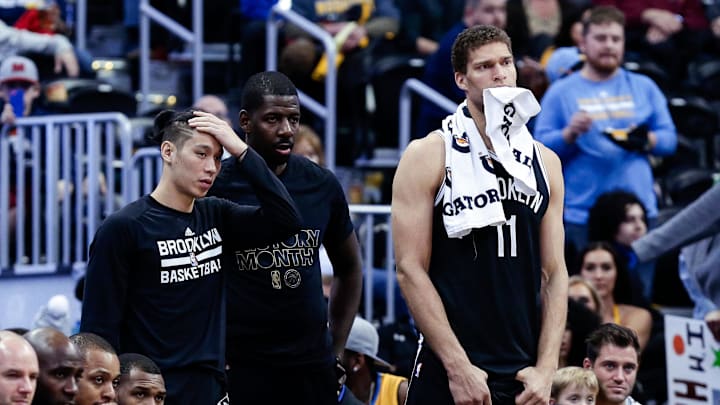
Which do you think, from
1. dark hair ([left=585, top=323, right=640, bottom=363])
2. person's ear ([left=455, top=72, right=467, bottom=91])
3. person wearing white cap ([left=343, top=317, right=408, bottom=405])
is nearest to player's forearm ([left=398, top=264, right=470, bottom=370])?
person's ear ([left=455, top=72, right=467, bottom=91])

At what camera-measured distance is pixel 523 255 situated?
5.84 m

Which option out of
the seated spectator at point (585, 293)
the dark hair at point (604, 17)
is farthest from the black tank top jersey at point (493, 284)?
the dark hair at point (604, 17)

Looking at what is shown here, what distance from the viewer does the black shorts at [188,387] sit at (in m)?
6.07

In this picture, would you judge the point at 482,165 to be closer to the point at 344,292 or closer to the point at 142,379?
the point at 344,292

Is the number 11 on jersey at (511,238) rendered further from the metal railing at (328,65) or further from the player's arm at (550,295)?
the metal railing at (328,65)

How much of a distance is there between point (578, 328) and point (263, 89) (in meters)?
3.22

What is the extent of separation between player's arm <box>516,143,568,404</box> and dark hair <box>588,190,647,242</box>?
469cm

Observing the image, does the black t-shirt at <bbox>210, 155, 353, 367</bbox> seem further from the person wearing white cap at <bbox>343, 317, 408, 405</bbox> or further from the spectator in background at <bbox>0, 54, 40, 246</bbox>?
the spectator in background at <bbox>0, 54, 40, 246</bbox>

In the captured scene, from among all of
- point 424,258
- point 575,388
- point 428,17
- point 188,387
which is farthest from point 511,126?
point 428,17

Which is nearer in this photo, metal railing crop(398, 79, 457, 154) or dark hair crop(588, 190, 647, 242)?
dark hair crop(588, 190, 647, 242)

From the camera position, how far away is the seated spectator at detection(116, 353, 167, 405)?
5949 millimetres

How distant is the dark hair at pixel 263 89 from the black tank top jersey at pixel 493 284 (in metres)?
1.03

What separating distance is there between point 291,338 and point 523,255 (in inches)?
45.7

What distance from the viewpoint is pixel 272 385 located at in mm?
6516
